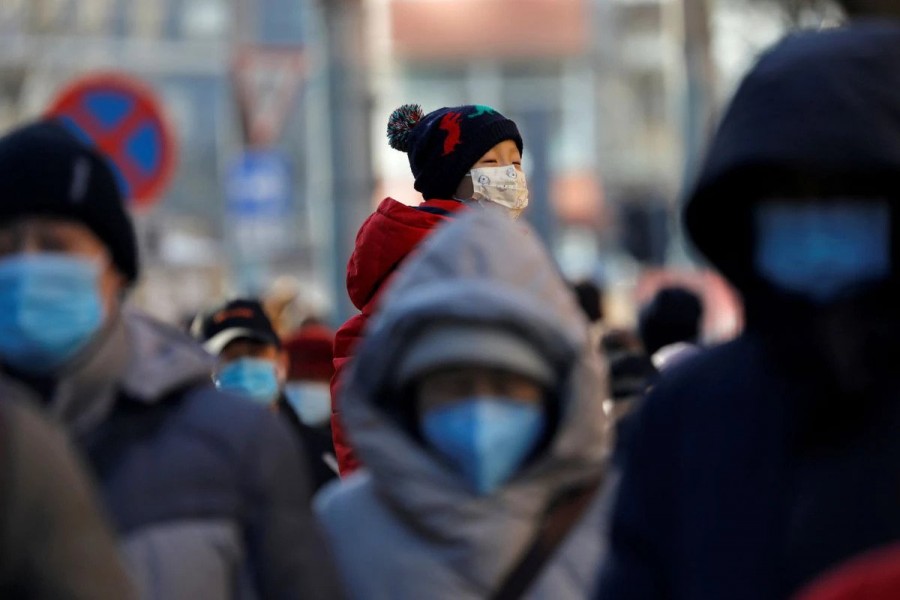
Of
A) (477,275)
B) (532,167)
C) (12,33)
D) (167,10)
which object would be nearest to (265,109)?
(532,167)

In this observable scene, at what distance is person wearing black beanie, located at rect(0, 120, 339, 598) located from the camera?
11.7 feet

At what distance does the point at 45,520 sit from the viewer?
3.09m

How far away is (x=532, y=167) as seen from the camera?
13203 millimetres

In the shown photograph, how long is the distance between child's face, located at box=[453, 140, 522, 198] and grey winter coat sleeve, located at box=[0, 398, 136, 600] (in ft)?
8.07

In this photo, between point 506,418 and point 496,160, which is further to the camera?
point 496,160

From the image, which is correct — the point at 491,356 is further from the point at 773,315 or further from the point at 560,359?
the point at 773,315

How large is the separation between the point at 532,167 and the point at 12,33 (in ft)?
78.0

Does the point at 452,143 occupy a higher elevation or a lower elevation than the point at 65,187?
lower

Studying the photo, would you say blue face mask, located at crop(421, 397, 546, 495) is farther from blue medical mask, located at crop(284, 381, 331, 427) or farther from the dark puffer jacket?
blue medical mask, located at crop(284, 381, 331, 427)

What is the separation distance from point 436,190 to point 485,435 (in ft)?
6.98

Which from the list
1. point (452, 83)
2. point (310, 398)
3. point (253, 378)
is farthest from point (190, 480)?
point (452, 83)

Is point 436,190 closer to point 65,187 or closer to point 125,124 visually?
point 65,187

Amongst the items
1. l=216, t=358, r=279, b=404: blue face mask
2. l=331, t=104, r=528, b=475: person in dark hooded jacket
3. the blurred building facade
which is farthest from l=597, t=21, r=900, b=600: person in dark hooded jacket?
the blurred building facade

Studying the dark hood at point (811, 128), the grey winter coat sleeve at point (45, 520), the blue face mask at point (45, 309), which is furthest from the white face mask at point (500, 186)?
the grey winter coat sleeve at point (45, 520)
